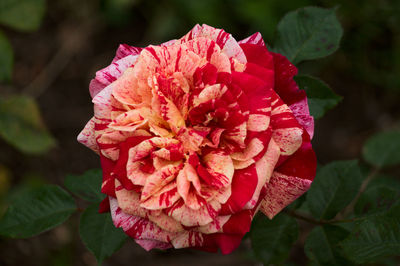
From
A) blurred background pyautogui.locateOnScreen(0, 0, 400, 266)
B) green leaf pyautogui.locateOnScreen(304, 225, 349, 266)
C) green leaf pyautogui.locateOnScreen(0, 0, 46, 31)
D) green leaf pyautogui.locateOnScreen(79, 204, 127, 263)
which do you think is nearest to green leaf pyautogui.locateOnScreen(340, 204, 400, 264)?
green leaf pyautogui.locateOnScreen(304, 225, 349, 266)

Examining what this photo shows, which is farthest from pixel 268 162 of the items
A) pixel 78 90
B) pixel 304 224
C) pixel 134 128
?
pixel 78 90

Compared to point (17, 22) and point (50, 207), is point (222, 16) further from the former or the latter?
point (50, 207)

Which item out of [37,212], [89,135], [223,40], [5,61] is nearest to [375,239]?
[223,40]

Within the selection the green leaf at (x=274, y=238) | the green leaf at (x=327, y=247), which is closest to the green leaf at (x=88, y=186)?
the green leaf at (x=274, y=238)

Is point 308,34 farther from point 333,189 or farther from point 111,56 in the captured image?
point 111,56

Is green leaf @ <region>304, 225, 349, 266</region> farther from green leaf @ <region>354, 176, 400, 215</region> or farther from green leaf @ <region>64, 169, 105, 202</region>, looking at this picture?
green leaf @ <region>64, 169, 105, 202</region>

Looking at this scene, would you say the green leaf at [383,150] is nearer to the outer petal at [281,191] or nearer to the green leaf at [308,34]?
the green leaf at [308,34]
